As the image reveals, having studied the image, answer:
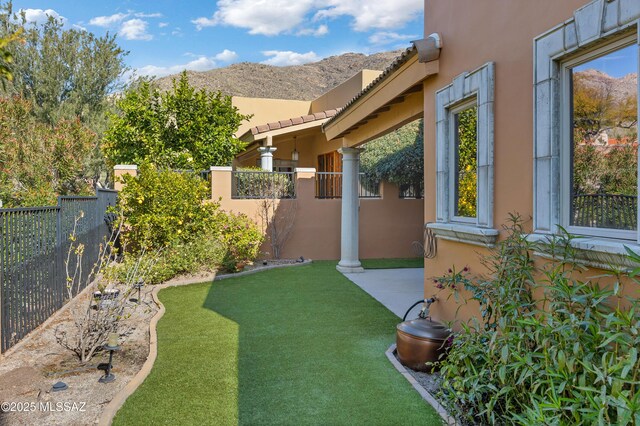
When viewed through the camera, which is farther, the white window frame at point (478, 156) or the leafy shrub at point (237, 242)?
the leafy shrub at point (237, 242)

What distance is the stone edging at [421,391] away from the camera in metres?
3.81

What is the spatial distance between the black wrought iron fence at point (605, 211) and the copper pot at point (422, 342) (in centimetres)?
188

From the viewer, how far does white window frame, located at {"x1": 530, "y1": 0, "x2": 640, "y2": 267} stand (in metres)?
3.02

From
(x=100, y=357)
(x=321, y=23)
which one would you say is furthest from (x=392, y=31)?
(x=100, y=357)

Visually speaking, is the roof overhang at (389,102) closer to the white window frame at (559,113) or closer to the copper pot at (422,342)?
the white window frame at (559,113)

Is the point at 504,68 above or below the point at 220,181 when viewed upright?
above

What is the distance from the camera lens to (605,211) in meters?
3.23

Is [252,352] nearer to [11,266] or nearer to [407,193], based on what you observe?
[11,266]

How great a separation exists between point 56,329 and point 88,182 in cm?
1477

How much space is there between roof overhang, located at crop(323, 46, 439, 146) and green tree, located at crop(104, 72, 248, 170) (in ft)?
16.7

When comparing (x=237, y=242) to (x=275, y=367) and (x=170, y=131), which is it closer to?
(x=170, y=131)

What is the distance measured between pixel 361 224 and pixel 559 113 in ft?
34.9

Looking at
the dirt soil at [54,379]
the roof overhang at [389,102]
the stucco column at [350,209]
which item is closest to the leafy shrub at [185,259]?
the stucco column at [350,209]

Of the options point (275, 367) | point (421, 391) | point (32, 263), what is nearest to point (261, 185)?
point (32, 263)
